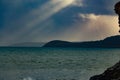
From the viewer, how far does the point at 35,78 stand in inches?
2997

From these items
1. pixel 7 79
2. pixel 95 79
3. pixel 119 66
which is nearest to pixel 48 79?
pixel 7 79

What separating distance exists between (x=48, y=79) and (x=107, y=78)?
2963 centimetres

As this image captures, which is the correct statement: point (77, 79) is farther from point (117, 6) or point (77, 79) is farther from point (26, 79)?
point (117, 6)

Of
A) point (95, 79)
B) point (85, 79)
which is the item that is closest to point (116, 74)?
point (95, 79)

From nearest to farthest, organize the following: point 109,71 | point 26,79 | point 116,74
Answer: point 116,74, point 109,71, point 26,79

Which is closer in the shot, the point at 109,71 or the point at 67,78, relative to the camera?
the point at 109,71

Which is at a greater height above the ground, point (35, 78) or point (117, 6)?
point (117, 6)

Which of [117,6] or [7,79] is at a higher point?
[117,6]

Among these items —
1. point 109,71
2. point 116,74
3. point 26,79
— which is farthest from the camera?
point 26,79

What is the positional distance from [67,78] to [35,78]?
590 centimetres

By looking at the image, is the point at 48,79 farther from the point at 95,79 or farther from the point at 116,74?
the point at 116,74

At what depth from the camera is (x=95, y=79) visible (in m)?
51.2

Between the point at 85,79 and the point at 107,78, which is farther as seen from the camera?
the point at 85,79

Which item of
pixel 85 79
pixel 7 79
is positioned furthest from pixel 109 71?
pixel 7 79
